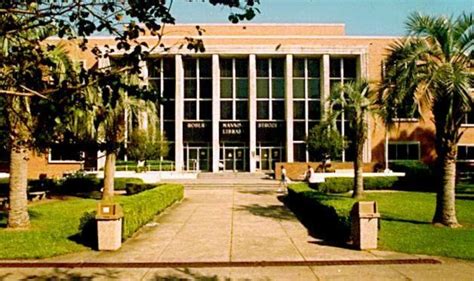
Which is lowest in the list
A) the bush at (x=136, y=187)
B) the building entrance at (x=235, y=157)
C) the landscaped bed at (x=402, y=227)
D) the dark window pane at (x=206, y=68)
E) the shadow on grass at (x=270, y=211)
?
the shadow on grass at (x=270, y=211)

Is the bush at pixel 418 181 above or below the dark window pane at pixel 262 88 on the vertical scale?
below

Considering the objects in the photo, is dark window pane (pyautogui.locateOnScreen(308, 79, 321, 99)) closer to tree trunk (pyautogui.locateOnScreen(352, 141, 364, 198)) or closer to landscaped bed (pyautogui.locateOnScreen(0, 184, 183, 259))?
tree trunk (pyautogui.locateOnScreen(352, 141, 364, 198))

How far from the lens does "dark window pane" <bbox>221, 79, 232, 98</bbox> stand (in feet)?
181

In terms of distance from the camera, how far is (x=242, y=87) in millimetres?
55469

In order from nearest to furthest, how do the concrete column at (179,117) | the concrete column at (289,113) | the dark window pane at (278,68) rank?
the concrete column at (289,113)
the concrete column at (179,117)
the dark window pane at (278,68)

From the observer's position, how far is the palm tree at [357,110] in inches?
1013

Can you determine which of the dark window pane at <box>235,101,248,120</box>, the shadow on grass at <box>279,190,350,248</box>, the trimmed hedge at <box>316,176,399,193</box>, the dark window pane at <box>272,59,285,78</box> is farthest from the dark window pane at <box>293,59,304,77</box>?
the shadow on grass at <box>279,190,350,248</box>

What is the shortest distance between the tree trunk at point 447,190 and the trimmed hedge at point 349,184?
1506 centimetres

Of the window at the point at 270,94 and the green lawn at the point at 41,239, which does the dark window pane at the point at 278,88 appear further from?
the green lawn at the point at 41,239

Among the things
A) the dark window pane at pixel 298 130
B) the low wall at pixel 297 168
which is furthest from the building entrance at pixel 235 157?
the low wall at pixel 297 168

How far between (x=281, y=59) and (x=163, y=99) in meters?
51.6

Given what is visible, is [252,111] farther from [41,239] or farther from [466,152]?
[41,239]

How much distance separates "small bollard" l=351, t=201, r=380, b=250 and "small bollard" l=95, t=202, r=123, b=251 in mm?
5527

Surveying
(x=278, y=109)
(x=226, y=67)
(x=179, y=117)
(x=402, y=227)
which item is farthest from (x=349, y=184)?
(x=226, y=67)
